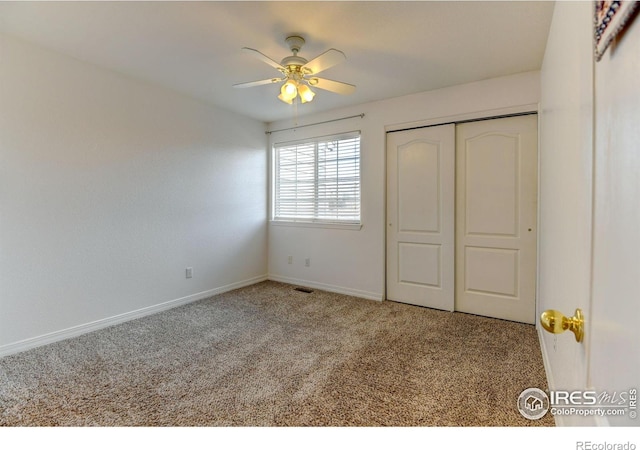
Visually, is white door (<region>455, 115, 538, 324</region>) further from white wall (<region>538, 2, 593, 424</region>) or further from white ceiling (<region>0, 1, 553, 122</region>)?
white wall (<region>538, 2, 593, 424</region>)

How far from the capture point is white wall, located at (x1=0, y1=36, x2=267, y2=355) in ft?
8.00

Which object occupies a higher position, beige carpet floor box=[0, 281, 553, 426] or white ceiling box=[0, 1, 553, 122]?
white ceiling box=[0, 1, 553, 122]

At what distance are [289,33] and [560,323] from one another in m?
2.38

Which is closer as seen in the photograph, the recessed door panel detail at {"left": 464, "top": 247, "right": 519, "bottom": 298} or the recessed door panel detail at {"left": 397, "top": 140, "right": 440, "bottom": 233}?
the recessed door panel detail at {"left": 464, "top": 247, "right": 519, "bottom": 298}

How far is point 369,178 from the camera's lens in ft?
12.7

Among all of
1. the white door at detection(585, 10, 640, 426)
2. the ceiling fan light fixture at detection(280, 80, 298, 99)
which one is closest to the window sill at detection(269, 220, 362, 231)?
the ceiling fan light fixture at detection(280, 80, 298, 99)

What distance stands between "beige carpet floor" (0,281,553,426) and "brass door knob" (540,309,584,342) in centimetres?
106

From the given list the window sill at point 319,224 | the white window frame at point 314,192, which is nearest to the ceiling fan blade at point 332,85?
the white window frame at point 314,192

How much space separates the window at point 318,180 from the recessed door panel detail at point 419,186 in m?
0.59

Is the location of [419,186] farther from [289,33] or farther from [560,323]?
[560,323]

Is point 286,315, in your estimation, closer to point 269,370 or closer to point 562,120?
point 269,370

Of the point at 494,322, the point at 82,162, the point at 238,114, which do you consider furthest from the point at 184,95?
the point at 494,322

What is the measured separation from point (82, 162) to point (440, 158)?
351cm

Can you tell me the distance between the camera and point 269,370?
7.13 ft
